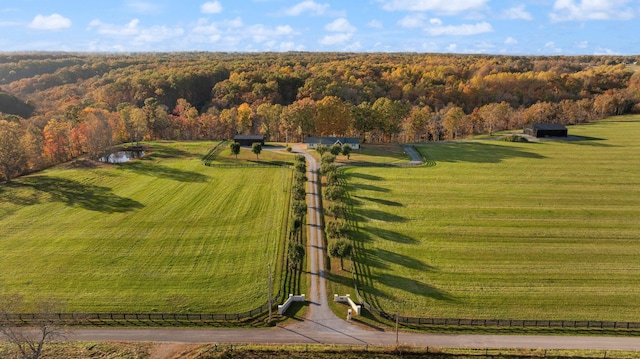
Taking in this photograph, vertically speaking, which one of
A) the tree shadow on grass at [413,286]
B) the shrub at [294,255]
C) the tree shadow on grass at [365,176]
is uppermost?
the tree shadow on grass at [365,176]

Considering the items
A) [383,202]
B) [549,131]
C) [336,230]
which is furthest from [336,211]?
[549,131]

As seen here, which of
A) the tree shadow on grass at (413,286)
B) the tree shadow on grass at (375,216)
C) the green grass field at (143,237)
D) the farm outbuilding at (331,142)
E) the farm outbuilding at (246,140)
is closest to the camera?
the green grass field at (143,237)

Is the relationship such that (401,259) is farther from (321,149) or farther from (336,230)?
(321,149)

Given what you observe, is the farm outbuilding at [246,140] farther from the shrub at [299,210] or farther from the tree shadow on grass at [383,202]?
the shrub at [299,210]

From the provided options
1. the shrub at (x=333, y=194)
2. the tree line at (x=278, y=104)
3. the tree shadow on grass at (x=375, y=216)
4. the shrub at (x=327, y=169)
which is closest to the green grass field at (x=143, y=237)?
the shrub at (x=333, y=194)

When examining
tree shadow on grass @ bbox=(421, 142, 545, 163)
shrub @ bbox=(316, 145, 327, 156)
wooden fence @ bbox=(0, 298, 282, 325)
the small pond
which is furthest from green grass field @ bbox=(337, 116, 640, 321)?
the small pond

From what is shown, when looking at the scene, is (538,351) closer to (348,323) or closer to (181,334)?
(348,323)
